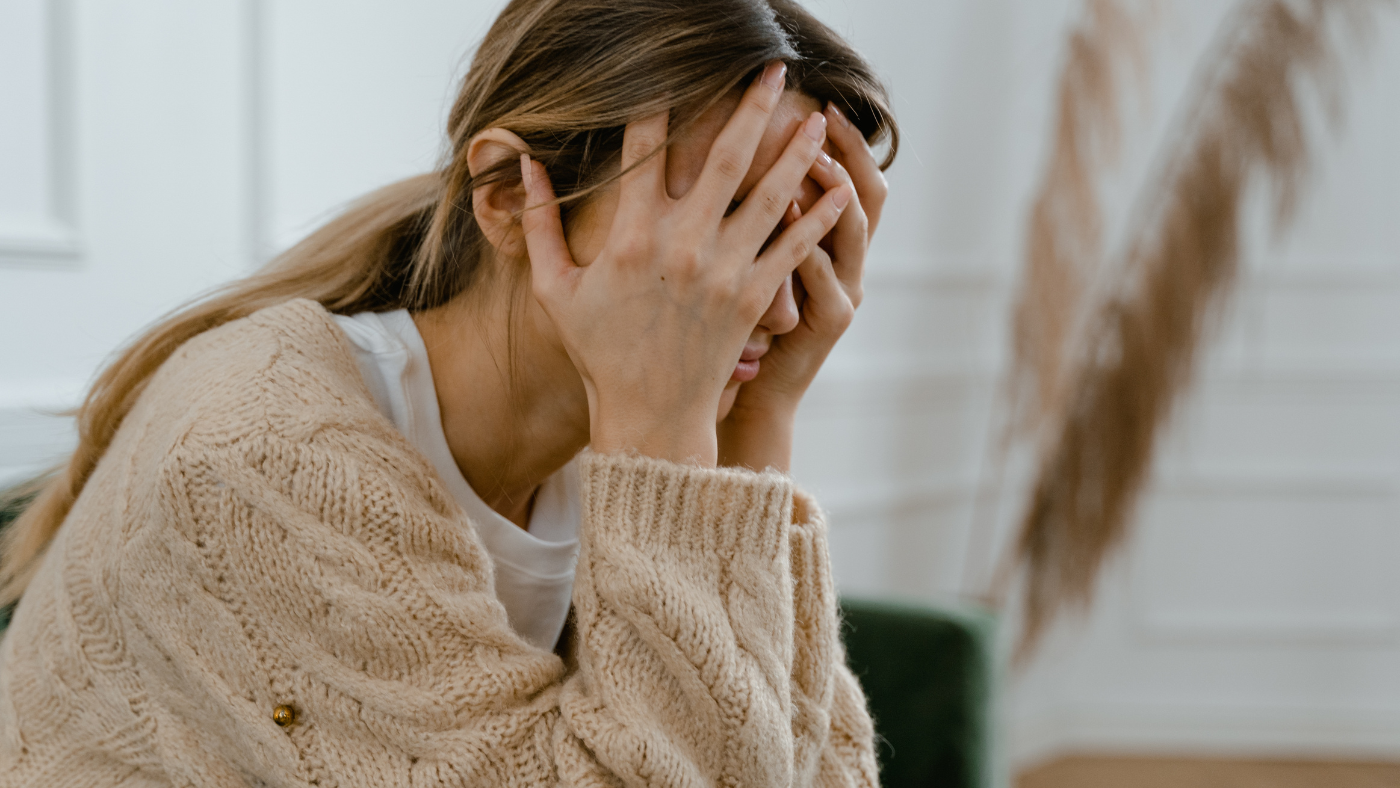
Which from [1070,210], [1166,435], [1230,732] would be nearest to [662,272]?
[1070,210]

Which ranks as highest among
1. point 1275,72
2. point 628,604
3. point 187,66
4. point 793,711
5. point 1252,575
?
point 1275,72

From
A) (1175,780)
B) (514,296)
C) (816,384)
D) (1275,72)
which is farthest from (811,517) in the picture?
(1175,780)

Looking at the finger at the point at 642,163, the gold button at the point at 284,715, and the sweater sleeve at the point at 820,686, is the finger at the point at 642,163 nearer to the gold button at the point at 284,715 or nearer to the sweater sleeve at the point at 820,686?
the sweater sleeve at the point at 820,686

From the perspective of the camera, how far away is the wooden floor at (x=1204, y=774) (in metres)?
2.53

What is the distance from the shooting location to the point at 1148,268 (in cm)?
215

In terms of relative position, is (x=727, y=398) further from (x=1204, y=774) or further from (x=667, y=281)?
(x=1204, y=774)

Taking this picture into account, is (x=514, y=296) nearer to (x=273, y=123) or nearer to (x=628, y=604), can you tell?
(x=628, y=604)

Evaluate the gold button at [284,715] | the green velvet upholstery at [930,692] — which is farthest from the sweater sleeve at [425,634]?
the green velvet upholstery at [930,692]

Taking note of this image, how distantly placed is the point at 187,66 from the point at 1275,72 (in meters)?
1.89

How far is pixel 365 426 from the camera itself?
2.54 feet

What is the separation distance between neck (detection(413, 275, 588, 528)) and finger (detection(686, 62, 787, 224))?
0.60 feet

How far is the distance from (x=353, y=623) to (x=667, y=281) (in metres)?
0.32

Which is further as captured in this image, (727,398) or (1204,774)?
(1204,774)

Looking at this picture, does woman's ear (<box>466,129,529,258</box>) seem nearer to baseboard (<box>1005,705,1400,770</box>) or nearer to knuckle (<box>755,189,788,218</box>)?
knuckle (<box>755,189,788,218</box>)
